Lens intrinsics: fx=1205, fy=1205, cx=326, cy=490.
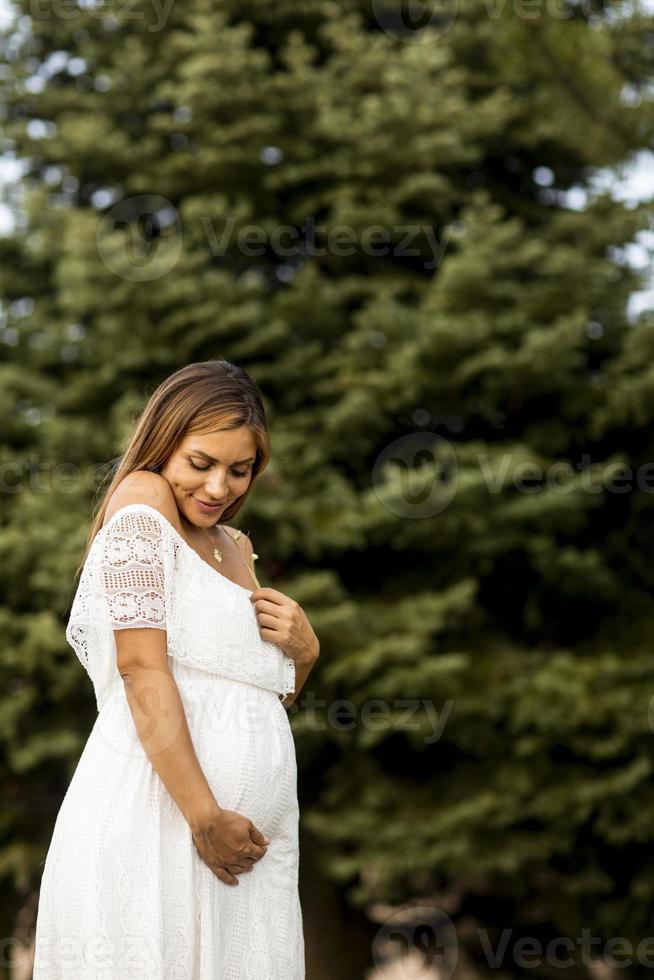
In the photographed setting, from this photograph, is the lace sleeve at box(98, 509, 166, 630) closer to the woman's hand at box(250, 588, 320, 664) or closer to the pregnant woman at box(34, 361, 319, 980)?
the pregnant woman at box(34, 361, 319, 980)

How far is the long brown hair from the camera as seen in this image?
2209mm

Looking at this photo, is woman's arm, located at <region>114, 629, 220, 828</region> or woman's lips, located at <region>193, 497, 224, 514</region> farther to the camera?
woman's lips, located at <region>193, 497, 224, 514</region>

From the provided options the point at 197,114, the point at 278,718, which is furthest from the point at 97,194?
the point at 278,718

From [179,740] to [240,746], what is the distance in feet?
0.54

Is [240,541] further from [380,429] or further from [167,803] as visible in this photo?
[380,429]

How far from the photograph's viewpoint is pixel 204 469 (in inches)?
87.0

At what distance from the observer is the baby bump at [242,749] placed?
2.12 meters

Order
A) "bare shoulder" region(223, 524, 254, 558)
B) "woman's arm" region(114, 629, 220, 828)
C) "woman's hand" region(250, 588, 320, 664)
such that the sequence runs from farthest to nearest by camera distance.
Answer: "bare shoulder" region(223, 524, 254, 558)
"woman's hand" region(250, 588, 320, 664)
"woman's arm" region(114, 629, 220, 828)

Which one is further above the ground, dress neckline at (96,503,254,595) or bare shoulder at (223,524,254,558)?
dress neckline at (96,503,254,595)

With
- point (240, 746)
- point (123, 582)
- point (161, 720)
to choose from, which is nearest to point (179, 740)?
point (161, 720)

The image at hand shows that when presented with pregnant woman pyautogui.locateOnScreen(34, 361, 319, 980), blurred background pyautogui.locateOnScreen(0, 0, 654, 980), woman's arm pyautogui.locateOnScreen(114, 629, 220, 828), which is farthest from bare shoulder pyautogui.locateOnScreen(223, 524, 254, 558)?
blurred background pyautogui.locateOnScreen(0, 0, 654, 980)

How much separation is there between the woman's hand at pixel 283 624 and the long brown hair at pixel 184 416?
206 millimetres

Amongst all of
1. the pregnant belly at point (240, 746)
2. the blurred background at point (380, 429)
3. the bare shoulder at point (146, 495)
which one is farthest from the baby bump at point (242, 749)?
the blurred background at point (380, 429)

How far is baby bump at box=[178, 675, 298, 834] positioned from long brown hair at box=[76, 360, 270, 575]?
374 mm
